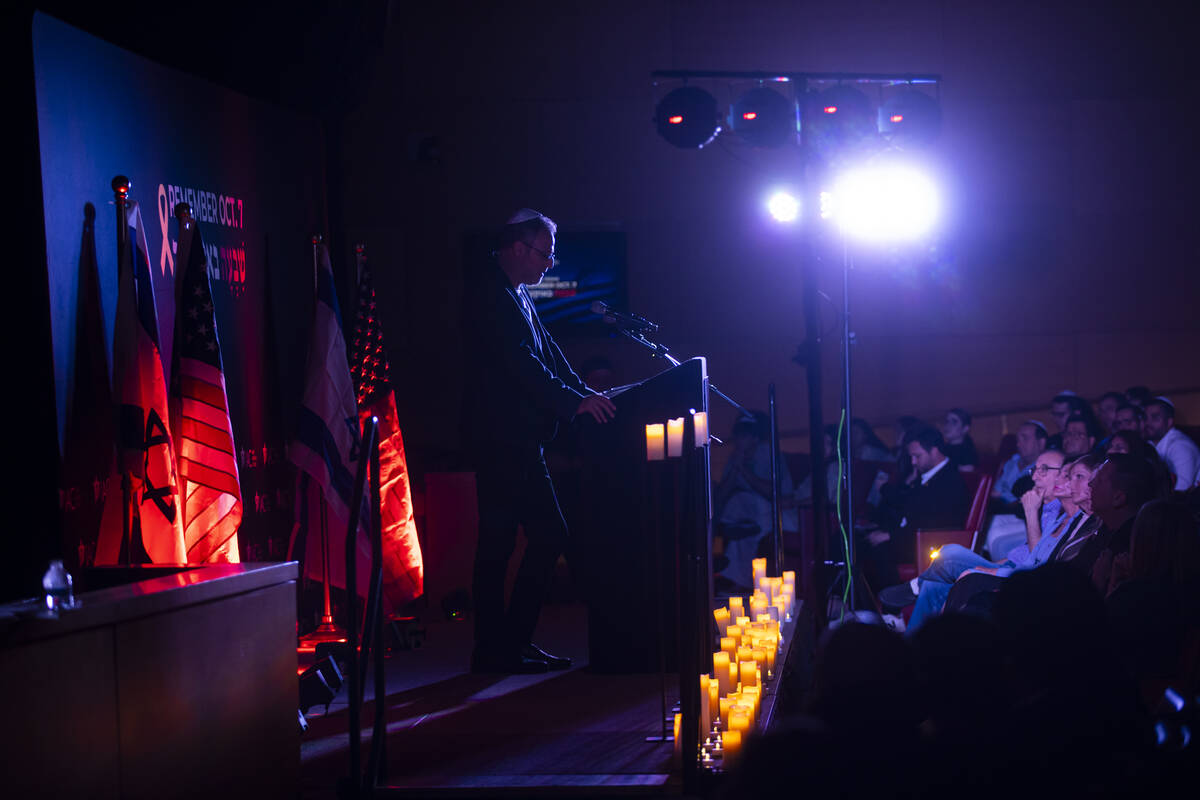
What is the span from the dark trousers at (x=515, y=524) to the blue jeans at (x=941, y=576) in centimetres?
198

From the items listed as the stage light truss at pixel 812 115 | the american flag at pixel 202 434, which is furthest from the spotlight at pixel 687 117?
the american flag at pixel 202 434

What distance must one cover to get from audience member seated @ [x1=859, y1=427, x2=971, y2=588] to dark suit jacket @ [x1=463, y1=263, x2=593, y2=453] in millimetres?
3057

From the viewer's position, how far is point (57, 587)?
2.20 metres

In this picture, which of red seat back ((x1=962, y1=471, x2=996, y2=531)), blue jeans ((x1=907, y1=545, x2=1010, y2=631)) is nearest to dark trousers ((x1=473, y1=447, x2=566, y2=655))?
blue jeans ((x1=907, y1=545, x2=1010, y2=631))

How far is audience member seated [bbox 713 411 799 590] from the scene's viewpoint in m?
6.65

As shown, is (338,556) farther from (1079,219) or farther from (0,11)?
(1079,219)

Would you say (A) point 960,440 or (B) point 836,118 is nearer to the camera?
(B) point 836,118

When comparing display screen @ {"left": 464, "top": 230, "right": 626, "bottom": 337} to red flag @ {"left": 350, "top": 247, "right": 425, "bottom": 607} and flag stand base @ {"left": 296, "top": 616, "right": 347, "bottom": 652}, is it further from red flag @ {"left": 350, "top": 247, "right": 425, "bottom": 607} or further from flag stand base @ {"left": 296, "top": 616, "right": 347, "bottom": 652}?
flag stand base @ {"left": 296, "top": 616, "right": 347, "bottom": 652}

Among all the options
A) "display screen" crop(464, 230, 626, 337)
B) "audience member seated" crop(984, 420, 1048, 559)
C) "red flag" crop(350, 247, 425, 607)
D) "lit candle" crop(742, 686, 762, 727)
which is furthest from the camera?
"display screen" crop(464, 230, 626, 337)

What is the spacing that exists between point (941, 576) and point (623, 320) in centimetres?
209

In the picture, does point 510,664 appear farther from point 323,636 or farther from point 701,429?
point 701,429

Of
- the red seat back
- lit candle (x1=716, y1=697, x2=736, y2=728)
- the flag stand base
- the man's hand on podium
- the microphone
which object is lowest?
the flag stand base

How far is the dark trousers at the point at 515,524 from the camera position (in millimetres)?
3965

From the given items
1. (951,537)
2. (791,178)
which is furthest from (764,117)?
(951,537)
